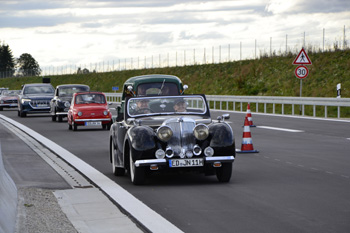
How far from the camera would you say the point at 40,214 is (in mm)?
8328

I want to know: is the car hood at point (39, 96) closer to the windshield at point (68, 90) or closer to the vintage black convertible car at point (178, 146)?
the windshield at point (68, 90)

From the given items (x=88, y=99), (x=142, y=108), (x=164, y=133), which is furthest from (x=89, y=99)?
(x=164, y=133)

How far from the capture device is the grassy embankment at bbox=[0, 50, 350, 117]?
52.2 m

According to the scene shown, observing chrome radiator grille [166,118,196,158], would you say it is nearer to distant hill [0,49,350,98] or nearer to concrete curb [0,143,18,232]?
concrete curb [0,143,18,232]

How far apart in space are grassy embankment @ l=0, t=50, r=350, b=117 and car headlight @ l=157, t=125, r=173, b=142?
1139 inches

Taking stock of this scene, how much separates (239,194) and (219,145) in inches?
49.7

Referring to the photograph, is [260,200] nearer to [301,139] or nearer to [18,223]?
[18,223]

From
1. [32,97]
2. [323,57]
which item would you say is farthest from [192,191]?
[323,57]

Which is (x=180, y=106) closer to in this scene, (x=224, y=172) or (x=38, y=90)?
(x=224, y=172)

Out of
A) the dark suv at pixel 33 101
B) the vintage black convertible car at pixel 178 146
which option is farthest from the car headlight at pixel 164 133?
the dark suv at pixel 33 101

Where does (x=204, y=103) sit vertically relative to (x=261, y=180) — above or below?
above

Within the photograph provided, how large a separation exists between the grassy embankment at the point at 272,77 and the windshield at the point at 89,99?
16090mm

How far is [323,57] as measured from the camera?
2333 inches

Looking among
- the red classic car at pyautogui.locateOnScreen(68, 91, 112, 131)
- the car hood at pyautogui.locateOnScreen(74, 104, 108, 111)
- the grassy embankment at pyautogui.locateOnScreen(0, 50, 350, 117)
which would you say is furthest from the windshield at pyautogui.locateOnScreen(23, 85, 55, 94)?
the grassy embankment at pyautogui.locateOnScreen(0, 50, 350, 117)
